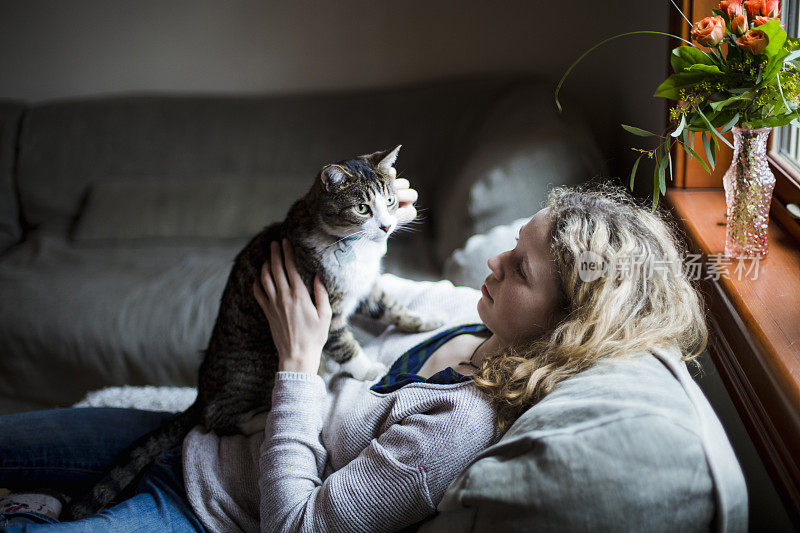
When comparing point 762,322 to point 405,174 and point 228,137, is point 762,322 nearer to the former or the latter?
point 405,174

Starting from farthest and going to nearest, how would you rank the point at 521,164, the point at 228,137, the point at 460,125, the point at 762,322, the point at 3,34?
the point at 3,34 → the point at 228,137 → the point at 460,125 → the point at 521,164 → the point at 762,322

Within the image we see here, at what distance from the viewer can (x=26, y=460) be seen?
1311 mm

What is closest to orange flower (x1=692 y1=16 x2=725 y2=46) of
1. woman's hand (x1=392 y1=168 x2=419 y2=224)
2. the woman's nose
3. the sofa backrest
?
the woman's nose

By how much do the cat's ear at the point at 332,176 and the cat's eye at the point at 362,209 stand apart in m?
0.06

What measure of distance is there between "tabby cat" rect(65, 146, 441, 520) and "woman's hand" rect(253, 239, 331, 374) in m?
0.05

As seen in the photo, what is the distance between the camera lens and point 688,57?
1.22 meters

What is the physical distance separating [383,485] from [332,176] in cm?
→ 67

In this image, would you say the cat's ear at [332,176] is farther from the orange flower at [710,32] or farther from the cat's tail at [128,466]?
the orange flower at [710,32]

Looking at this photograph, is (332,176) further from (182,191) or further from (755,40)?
(182,191)

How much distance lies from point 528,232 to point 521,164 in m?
1.00

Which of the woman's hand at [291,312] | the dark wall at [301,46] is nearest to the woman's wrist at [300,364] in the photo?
the woman's hand at [291,312]

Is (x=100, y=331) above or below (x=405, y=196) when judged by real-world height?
below

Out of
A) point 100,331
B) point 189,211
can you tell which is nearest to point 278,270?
point 100,331

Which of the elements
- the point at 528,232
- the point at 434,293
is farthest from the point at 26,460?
the point at 528,232
